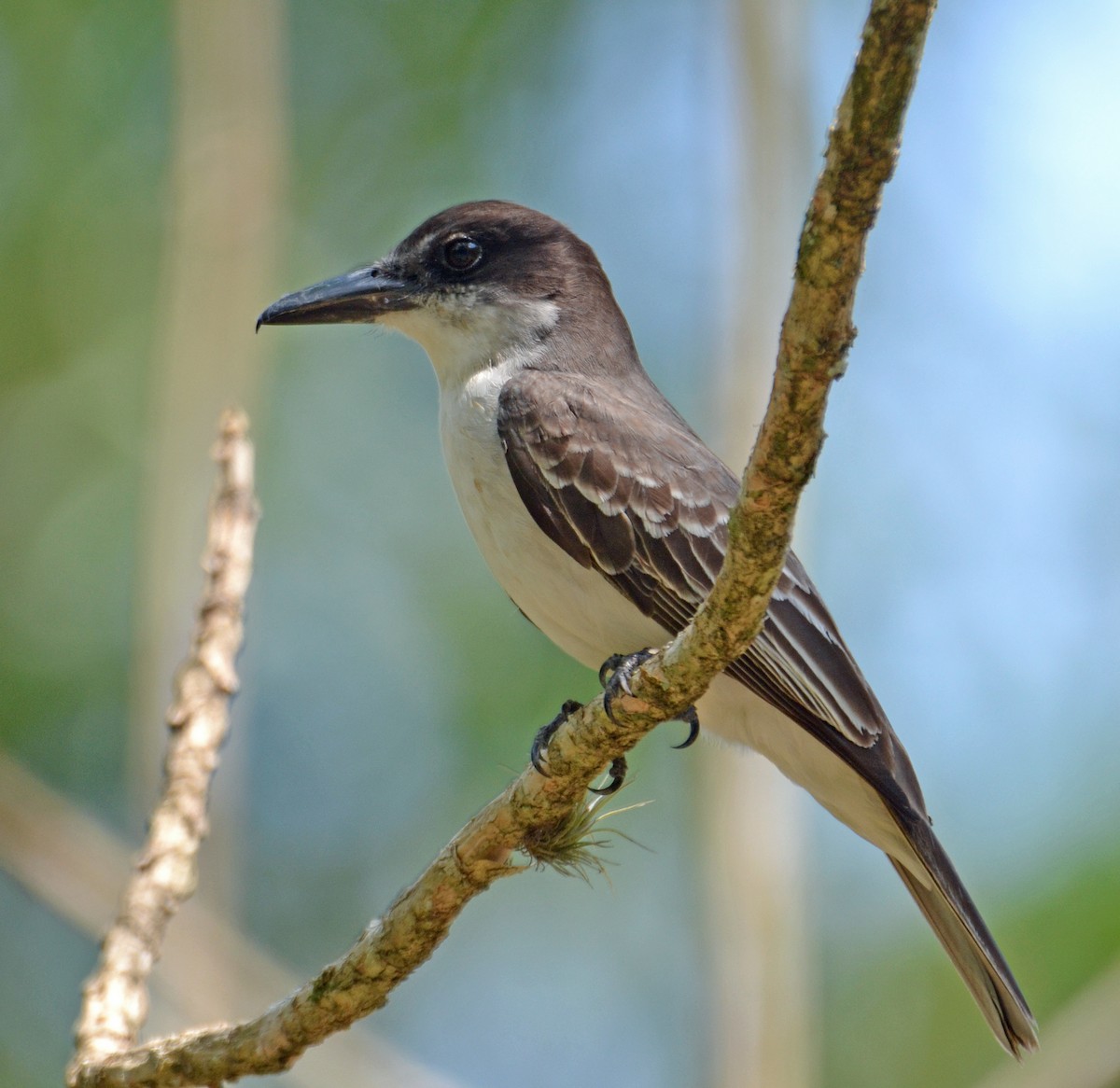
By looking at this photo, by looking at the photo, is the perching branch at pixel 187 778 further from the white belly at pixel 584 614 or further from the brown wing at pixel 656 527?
the brown wing at pixel 656 527

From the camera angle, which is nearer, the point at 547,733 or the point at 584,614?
the point at 547,733

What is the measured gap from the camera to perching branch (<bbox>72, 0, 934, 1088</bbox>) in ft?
9.09

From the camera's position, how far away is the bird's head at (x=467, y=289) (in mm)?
6129

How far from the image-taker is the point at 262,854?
11.4 m

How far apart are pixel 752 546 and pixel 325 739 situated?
28.6 ft

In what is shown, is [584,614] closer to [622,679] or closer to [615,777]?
[615,777]

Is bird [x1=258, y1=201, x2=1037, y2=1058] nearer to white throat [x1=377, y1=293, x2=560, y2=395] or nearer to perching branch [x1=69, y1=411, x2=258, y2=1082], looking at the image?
white throat [x1=377, y1=293, x2=560, y2=395]

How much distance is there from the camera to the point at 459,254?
632 centimetres

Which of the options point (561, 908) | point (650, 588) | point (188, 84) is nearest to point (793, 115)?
point (188, 84)

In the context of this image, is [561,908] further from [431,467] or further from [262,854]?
[431,467]

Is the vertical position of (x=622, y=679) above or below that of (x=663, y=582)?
above

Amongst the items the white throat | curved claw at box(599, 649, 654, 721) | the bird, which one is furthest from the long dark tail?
the white throat

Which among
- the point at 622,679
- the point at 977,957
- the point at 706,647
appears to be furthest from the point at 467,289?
the point at 977,957

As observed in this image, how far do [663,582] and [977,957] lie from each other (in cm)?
180
